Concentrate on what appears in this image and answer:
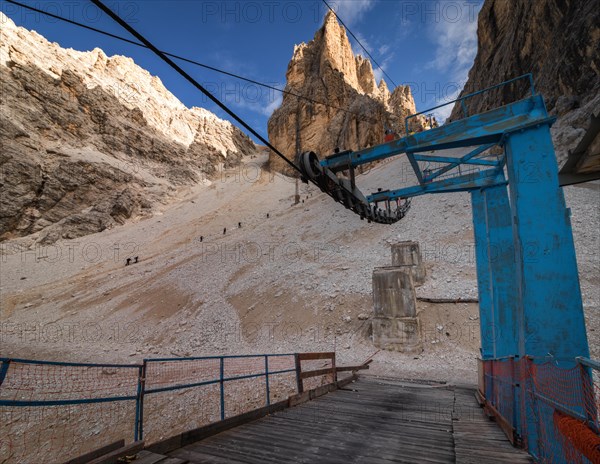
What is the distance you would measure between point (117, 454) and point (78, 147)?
6930 cm

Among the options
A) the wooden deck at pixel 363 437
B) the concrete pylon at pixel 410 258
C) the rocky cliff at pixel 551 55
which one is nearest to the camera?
the wooden deck at pixel 363 437

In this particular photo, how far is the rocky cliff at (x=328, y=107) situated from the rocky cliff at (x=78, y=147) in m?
19.5

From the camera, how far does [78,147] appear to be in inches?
2279

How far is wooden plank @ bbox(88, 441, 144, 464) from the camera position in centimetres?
312

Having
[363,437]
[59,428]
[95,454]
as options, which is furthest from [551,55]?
[59,428]

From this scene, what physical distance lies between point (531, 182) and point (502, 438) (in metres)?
4.04

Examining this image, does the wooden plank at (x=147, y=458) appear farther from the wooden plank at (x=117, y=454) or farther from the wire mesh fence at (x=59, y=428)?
the wire mesh fence at (x=59, y=428)

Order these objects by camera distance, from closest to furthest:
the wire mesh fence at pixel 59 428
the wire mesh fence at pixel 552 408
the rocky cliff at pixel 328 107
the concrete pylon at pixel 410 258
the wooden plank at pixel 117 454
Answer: the wire mesh fence at pixel 552 408, the wooden plank at pixel 117 454, the wire mesh fence at pixel 59 428, the concrete pylon at pixel 410 258, the rocky cliff at pixel 328 107

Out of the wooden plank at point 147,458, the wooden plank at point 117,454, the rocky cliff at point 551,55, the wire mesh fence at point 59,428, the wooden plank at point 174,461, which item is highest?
the rocky cliff at point 551,55

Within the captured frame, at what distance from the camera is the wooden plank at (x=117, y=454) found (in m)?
3.12

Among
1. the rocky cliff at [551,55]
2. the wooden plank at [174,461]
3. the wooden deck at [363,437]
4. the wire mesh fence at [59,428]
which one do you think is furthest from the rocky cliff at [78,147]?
the rocky cliff at [551,55]

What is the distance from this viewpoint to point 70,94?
62.4m

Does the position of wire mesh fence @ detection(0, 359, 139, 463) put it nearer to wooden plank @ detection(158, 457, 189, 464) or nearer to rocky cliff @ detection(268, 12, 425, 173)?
wooden plank @ detection(158, 457, 189, 464)

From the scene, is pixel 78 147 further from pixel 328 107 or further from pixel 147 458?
pixel 147 458
